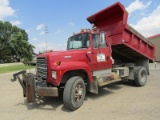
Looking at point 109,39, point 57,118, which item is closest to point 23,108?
point 57,118

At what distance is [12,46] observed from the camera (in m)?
57.7

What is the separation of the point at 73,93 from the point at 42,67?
4.57 ft

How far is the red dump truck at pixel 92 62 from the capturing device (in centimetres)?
532

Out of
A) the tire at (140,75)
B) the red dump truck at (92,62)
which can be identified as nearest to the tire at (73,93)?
the red dump truck at (92,62)

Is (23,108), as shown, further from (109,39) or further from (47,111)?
(109,39)

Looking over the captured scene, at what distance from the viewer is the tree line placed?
56.3m

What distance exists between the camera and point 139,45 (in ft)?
27.2

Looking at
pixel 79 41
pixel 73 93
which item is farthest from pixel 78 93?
pixel 79 41

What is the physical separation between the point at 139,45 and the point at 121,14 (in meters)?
1.80

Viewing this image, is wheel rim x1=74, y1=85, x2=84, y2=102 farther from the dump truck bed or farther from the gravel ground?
the dump truck bed

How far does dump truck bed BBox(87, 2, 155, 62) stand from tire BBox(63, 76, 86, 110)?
9.52ft

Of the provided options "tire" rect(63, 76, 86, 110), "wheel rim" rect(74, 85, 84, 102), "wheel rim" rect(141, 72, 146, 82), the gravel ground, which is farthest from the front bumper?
"wheel rim" rect(141, 72, 146, 82)

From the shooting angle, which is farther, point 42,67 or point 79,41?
point 79,41

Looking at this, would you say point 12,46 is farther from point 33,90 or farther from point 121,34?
point 33,90
